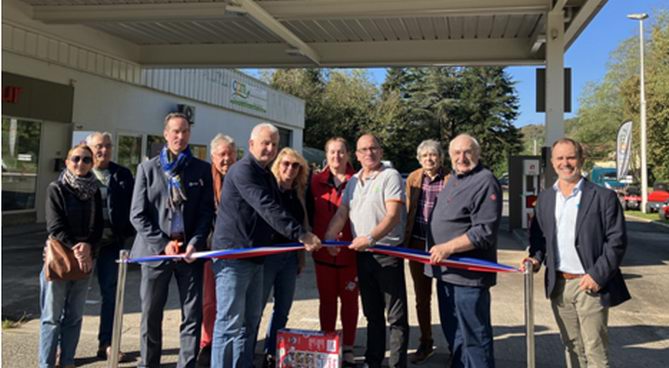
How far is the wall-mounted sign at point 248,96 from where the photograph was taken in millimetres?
21562

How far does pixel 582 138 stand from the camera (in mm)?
46094

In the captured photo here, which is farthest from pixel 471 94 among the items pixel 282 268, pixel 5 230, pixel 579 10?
pixel 282 268

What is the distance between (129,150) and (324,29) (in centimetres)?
803

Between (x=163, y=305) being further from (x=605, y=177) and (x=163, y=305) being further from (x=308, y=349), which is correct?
(x=605, y=177)

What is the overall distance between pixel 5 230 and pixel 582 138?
4704 cm

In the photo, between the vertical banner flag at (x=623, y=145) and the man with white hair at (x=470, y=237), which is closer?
the man with white hair at (x=470, y=237)

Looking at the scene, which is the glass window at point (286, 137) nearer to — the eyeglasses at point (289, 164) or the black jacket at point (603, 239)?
the eyeglasses at point (289, 164)

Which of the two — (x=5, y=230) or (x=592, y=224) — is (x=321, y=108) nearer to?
(x=5, y=230)

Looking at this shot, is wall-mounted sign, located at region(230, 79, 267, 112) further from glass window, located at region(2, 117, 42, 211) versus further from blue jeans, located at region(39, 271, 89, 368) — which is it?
blue jeans, located at region(39, 271, 89, 368)

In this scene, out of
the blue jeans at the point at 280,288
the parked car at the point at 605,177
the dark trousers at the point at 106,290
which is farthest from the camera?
the parked car at the point at 605,177

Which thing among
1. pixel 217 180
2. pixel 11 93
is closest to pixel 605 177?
pixel 11 93

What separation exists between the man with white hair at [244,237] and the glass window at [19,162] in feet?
34.2

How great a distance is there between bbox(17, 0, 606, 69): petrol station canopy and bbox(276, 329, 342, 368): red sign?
6.93m

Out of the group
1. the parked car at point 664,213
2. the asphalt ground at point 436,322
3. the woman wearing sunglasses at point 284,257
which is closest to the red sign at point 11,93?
the asphalt ground at point 436,322
